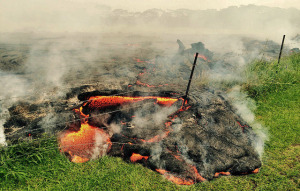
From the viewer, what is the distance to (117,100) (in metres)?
4.46

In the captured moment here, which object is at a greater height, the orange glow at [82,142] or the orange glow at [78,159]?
the orange glow at [82,142]

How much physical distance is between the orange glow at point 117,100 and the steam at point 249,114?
2042mm

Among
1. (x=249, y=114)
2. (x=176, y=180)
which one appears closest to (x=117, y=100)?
(x=176, y=180)

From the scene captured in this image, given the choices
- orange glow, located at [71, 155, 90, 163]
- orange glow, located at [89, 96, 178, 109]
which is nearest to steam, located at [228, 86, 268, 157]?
orange glow, located at [89, 96, 178, 109]

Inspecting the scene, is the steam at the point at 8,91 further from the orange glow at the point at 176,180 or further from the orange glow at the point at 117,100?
the orange glow at the point at 176,180

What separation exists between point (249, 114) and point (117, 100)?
386cm

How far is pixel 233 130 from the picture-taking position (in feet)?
13.2

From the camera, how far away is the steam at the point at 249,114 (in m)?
4.11

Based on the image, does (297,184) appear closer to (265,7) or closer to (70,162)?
(70,162)

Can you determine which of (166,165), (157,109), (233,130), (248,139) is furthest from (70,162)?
(248,139)

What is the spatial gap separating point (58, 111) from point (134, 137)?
1666 mm

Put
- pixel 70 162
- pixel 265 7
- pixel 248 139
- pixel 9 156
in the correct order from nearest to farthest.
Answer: pixel 9 156 < pixel 70 162 < pixel 248 139 < pixel 265 7

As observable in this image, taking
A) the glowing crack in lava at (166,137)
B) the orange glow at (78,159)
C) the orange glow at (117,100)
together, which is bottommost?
the orange glow at (78,159)

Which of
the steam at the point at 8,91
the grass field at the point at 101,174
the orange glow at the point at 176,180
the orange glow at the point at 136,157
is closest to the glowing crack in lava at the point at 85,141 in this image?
the grass field at the point at 101,174
